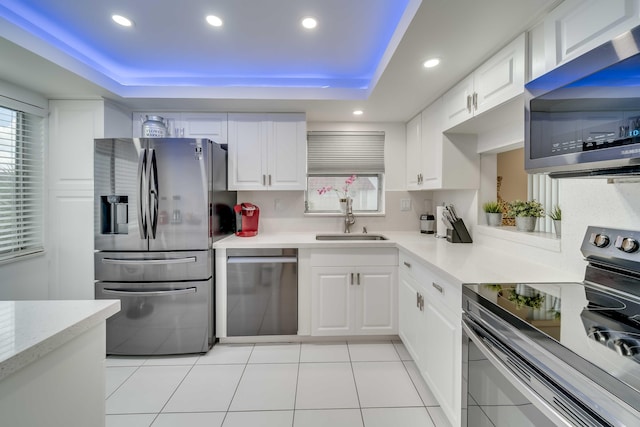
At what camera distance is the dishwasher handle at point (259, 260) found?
7.56 feet

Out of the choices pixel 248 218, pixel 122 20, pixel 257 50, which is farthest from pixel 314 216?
pixel 122 20

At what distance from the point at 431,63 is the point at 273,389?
94.3 inches

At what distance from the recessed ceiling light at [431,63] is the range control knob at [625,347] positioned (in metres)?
1.61

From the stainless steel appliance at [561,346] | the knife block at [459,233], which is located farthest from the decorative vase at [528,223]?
the stainless steel appliance at [561,346]

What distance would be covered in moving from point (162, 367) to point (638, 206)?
2929mm

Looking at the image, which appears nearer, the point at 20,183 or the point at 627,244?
the point at 627,244

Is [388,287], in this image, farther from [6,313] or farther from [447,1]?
[6,313]

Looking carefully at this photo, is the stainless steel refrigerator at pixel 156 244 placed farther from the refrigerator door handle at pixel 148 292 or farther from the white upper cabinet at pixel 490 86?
the white upper cabinet at pixel 490 86

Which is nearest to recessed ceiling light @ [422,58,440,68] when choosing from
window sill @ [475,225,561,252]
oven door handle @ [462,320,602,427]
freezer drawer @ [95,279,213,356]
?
window sill @ [475,225,561,252]

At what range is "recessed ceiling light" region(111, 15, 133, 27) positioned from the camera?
167 centimetres

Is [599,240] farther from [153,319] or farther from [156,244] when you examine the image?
[153,319]

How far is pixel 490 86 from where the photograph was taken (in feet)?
5.24

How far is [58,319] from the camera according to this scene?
2.51ft

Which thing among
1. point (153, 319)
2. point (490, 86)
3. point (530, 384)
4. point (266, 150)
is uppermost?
point (490, 86)
